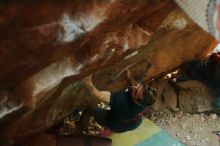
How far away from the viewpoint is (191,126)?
6422 mm

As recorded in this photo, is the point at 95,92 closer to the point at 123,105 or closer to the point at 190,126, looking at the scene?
the point at 123,105

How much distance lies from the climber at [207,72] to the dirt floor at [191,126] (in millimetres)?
329

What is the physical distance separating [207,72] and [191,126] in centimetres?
97

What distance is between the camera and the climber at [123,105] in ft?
13.8

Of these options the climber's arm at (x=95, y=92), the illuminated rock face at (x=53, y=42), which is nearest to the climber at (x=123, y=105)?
the climber's arm at (x=95, y=92)

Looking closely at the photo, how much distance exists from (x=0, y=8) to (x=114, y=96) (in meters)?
2.79

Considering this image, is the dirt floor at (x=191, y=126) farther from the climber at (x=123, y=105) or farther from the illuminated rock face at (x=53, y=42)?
the illuminated rock face at (x=53, y=42)

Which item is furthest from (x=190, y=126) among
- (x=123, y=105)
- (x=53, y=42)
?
(x=53, y=42)

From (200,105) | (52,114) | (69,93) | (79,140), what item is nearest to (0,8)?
(69,93)

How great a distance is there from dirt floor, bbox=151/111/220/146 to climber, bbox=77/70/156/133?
4.98 feet

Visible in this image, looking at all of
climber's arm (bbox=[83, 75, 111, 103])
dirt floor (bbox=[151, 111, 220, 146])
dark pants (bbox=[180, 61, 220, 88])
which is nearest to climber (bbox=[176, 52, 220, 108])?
dark pants (bbox=[180, 61, 220, 88])

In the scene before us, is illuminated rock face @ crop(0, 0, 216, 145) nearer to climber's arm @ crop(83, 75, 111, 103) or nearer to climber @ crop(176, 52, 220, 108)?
climber's arm @ crop(83, 75, 111, 103)

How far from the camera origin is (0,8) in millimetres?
1941

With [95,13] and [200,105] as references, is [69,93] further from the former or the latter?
[200,105]
